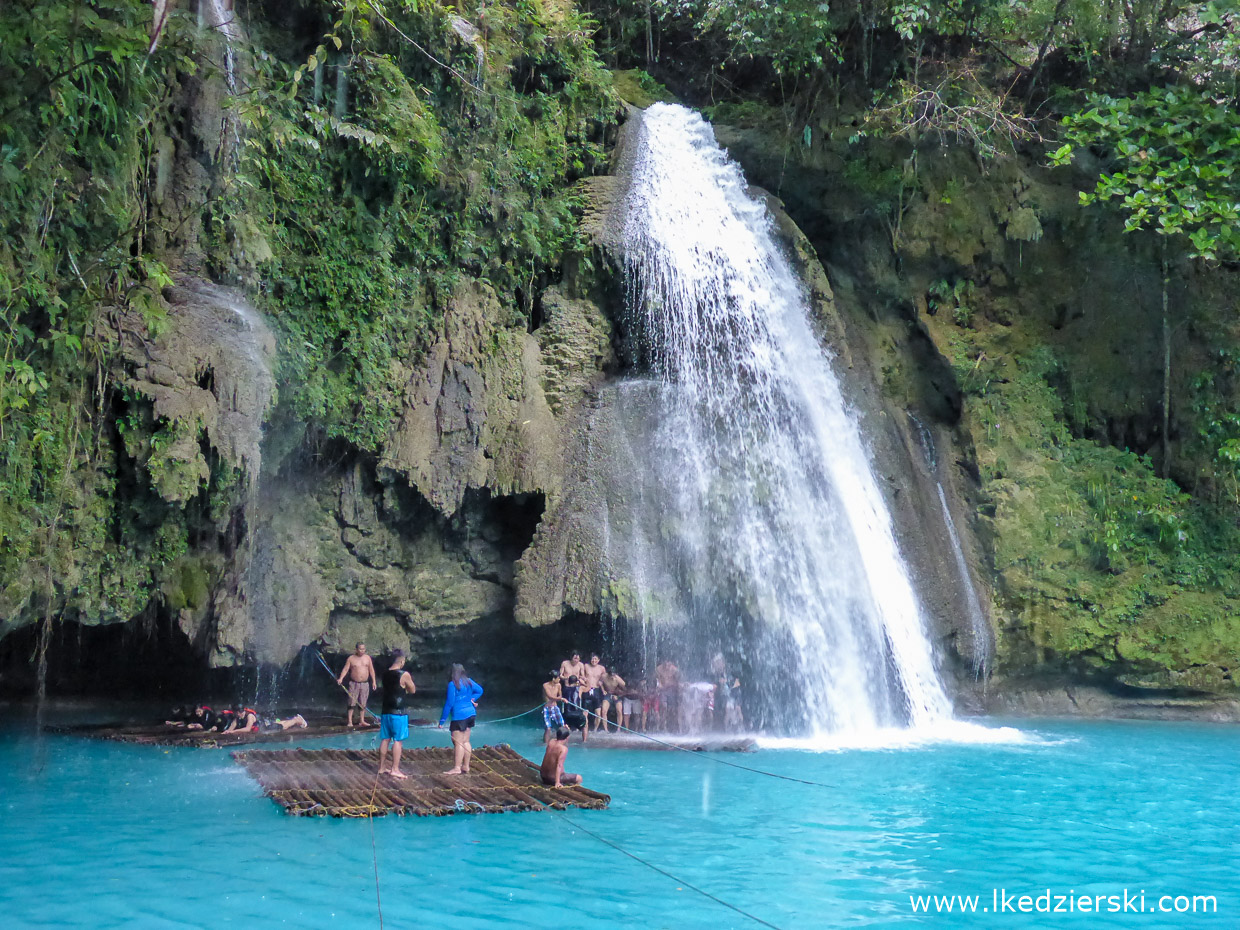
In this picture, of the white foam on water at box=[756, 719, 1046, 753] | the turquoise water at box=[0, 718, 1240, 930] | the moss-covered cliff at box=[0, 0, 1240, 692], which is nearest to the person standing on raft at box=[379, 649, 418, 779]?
the turquoise water at box=[0, 718, 1240, 930]

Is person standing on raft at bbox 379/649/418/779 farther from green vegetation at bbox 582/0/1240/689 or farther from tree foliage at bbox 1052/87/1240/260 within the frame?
tree foliage at bbox 1052/87/1240/260

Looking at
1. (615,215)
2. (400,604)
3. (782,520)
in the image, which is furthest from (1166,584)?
(400,604)

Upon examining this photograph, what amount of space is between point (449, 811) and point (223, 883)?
235 cm

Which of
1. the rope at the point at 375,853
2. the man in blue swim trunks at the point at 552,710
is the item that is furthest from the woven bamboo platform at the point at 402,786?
the man in blue swim trunks at the point at 552,710

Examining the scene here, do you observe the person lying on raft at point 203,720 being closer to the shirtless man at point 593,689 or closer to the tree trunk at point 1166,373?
the shirtless man at point 593,689

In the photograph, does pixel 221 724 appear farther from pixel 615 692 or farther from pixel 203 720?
pixel 615 692

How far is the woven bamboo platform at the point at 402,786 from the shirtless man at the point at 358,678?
2605 millimetres

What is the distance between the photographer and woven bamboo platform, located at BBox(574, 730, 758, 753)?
498 inches

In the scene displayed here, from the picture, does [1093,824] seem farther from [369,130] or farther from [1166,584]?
[369,130]

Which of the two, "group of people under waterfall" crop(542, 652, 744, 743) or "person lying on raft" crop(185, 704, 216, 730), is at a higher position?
"group of people under waterfall" crop(542, 652, 744, 743)

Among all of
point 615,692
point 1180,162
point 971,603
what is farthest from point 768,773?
point 1180,162

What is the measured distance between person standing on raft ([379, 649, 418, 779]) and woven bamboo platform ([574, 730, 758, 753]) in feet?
12.2

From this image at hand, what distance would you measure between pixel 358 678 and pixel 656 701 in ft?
14.1

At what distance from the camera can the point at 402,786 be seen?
9641mm
